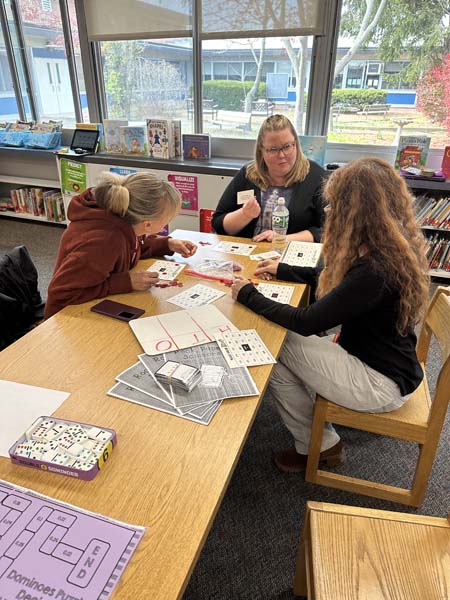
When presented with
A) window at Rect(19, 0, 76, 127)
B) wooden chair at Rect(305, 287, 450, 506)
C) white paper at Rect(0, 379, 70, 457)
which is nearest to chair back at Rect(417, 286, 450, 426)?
wooden chair at Rect(305, 287, 450, 506)

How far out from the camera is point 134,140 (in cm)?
386

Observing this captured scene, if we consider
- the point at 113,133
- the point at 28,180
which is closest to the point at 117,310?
the point at 113,133

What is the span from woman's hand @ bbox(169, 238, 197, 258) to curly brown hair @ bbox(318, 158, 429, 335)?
72 centimetres

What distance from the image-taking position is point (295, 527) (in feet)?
4.84

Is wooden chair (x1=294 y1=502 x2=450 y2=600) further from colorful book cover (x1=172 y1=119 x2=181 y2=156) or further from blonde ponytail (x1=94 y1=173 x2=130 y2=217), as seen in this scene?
colorful book cover (x1=172 y1=119 x2=181 y2=156)

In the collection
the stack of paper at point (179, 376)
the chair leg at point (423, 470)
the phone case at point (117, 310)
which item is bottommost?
the chair leg at point (423, 470)

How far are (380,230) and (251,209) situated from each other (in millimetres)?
966

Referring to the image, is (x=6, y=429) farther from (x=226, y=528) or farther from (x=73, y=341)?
(x=226, y=528)

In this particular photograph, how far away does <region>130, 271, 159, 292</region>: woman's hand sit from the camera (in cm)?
154

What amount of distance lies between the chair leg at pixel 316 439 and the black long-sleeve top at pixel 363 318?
22 centimetres

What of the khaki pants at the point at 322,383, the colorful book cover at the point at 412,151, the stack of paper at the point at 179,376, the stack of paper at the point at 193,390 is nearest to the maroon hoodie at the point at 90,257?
the stack of paper at the point at 193,390

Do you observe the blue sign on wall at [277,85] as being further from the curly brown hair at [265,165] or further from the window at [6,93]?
the window at [6,93]

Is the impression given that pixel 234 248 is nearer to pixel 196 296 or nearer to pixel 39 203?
pixel 196 296

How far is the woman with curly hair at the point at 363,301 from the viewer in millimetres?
1221
